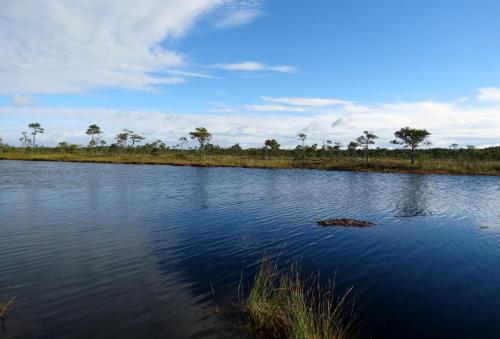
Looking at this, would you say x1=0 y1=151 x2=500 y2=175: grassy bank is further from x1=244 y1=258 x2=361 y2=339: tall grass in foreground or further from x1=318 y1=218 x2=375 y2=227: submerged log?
x1=244 y1=258 x2=361 y2=339: tall grass in foreground

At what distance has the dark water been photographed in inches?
Result: 369

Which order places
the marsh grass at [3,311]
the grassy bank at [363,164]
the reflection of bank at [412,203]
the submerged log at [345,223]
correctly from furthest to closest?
1. the grassy bank at [363,164]
2. the reflection of bank at [412,203]
3. the submerged log at [345,223]
4. the marsh grass at [3,311]

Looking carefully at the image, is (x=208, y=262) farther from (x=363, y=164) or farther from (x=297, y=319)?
(x=363, y=164)

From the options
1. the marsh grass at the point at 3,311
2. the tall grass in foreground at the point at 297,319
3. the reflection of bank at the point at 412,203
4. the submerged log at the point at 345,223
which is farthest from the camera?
the reflection of bank at the point at 412,203

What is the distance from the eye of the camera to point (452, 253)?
16719 millimetres

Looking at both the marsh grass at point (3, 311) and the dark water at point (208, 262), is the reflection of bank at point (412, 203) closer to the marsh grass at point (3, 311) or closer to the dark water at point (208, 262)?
the dark water at point (208, 262)

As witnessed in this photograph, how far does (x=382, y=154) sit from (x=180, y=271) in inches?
5361

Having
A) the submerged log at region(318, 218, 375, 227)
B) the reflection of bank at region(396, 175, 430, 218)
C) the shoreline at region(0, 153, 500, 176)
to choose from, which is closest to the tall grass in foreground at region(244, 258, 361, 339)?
the submerged log at region(318, 218, 375, 227)

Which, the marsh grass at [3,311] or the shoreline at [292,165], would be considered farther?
the shoreline at [292,165]

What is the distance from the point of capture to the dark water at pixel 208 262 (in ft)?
30.7

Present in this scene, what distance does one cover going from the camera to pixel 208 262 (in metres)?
14.2

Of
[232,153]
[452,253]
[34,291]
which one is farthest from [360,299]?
[232,153]

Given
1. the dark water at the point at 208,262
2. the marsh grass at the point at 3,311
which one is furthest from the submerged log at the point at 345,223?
the marsh grass at the point at 3,311

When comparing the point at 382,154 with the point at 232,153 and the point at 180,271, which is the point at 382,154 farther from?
the point at 180,271
